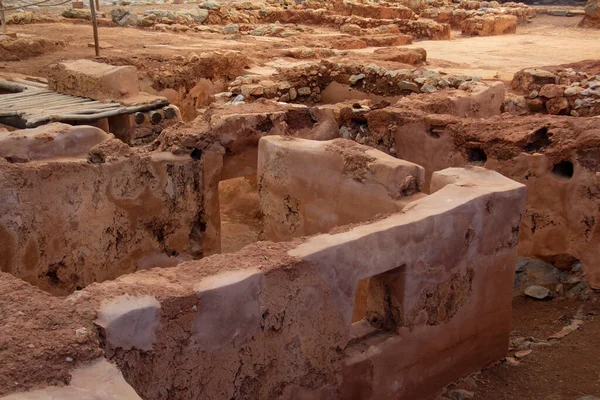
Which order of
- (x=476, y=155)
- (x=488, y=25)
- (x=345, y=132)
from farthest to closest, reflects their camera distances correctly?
(x=488, y=25), (x=345, y=132), (x=476, y=155)

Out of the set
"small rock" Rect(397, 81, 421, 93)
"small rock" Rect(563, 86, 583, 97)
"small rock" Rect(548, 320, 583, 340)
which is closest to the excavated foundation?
"small rock" Rect(548, 320, 583, 340)

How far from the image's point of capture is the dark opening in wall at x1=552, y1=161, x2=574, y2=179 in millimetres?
6484

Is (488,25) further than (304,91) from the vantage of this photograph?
Yes

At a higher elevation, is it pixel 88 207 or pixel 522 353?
pixel 88 207

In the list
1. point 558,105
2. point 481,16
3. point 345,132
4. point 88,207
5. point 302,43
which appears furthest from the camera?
point 481,16

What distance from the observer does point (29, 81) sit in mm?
10500

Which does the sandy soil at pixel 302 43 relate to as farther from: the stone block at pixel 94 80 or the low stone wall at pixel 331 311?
the low stone wall at pixel 331 311

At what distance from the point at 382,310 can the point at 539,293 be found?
2.58 meters

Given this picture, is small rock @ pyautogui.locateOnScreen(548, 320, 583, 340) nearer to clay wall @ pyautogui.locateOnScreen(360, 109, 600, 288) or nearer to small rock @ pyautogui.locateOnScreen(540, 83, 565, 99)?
clay wall @ pyautogui.locateOnScreen(360, 109, 600, 288)

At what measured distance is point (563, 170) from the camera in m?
6.52

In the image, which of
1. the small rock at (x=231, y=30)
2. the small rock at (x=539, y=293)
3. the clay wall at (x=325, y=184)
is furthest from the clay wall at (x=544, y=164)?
the small rock at (x=231, y=30)

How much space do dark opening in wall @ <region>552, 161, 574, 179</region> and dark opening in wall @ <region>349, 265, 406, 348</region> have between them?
9.09 feet

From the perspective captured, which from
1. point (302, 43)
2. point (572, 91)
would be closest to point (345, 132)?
point (572, 91)

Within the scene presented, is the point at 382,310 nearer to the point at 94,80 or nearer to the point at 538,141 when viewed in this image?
the point at 538,141
